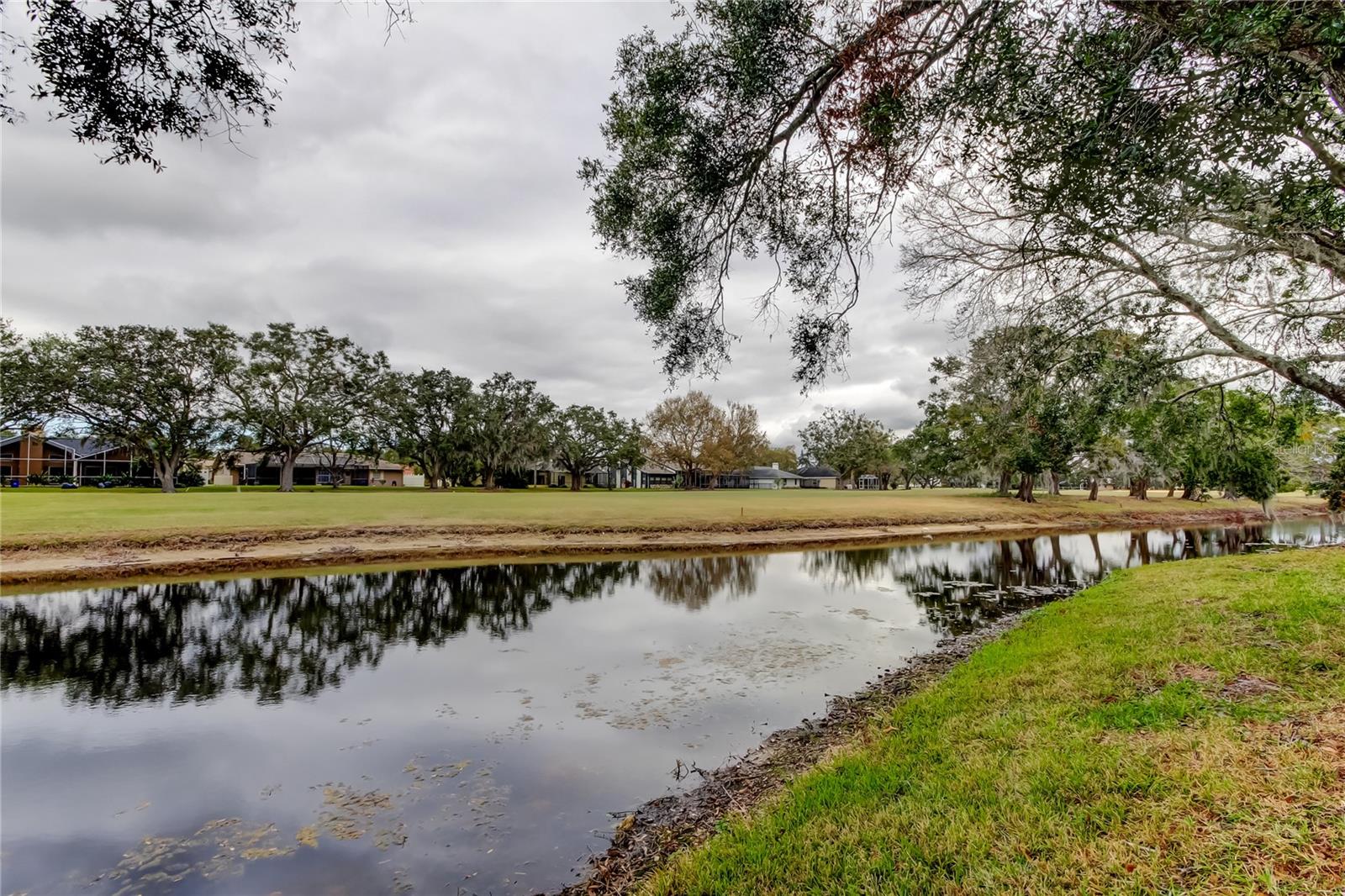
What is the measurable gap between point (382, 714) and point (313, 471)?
237 ft

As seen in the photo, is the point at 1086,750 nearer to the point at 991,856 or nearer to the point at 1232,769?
the point at 1232,769

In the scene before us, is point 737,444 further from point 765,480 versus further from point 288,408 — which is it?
point 288,408

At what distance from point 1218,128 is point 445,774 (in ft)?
28.5

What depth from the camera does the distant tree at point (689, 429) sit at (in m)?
75.2

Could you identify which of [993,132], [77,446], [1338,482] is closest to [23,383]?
[77,446]

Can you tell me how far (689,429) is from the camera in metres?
75.9

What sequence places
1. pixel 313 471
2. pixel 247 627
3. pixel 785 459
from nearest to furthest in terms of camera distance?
pixel 247 627 → pixel 313 471 → pixel 785 459

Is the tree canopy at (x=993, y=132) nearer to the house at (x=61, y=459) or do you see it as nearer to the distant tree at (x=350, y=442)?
the distant tree at (x=350, y=442)

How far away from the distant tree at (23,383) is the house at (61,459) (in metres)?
11.4

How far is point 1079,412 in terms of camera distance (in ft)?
33.1

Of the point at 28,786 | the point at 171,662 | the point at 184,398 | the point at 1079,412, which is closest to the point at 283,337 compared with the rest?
the point at 184,398

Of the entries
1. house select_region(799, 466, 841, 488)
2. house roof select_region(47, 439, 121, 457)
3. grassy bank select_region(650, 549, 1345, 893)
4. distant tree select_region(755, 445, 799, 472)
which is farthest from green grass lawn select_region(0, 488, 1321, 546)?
distant tree select_region(755, 445, 799, 472)

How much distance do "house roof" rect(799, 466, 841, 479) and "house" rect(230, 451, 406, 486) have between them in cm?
6696

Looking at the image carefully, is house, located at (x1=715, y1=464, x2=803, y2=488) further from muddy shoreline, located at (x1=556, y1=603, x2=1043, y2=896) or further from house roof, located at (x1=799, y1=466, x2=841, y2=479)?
muddy shoreline, located at (x1=556, y1=603, x2=1043, y2=896)
